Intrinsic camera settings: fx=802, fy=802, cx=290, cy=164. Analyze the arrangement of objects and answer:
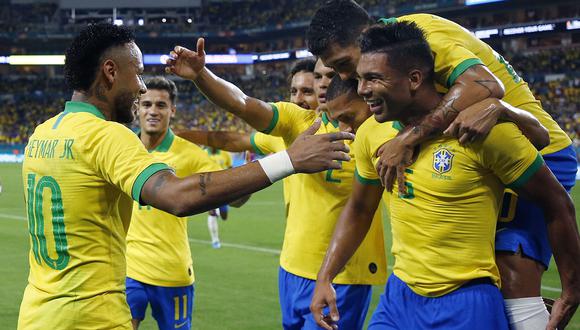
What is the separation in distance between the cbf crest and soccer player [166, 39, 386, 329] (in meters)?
1.44

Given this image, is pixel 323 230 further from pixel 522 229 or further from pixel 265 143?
pixel 522 229

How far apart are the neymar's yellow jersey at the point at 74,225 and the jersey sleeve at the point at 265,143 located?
2.40m

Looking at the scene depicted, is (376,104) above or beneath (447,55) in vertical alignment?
beneath

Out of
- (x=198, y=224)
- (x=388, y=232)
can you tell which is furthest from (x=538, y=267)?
(x=198, y=224)

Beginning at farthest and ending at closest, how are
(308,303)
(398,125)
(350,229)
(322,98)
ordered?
(322,98) < (308,303) < (350,229) < (398,125)

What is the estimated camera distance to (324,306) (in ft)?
13.4

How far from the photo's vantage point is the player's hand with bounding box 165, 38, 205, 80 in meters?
4.78

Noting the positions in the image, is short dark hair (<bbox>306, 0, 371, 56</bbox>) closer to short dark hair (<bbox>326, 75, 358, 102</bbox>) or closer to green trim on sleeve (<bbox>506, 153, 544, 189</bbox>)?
short dark hair (<bbox>326, 75, 358, 102</bbox>)

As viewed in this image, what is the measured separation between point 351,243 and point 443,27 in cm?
120

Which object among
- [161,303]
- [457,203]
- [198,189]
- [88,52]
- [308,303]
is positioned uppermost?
[88,52]

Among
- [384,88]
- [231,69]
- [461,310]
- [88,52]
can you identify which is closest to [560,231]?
[461,310]

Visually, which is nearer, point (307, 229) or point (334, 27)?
point (334, 27)

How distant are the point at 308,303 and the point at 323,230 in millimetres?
460

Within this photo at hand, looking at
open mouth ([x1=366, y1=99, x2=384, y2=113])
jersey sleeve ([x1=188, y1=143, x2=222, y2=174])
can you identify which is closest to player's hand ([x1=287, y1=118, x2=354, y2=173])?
open mouth ([x1=366, y1=99, x2=384, y2=113])
